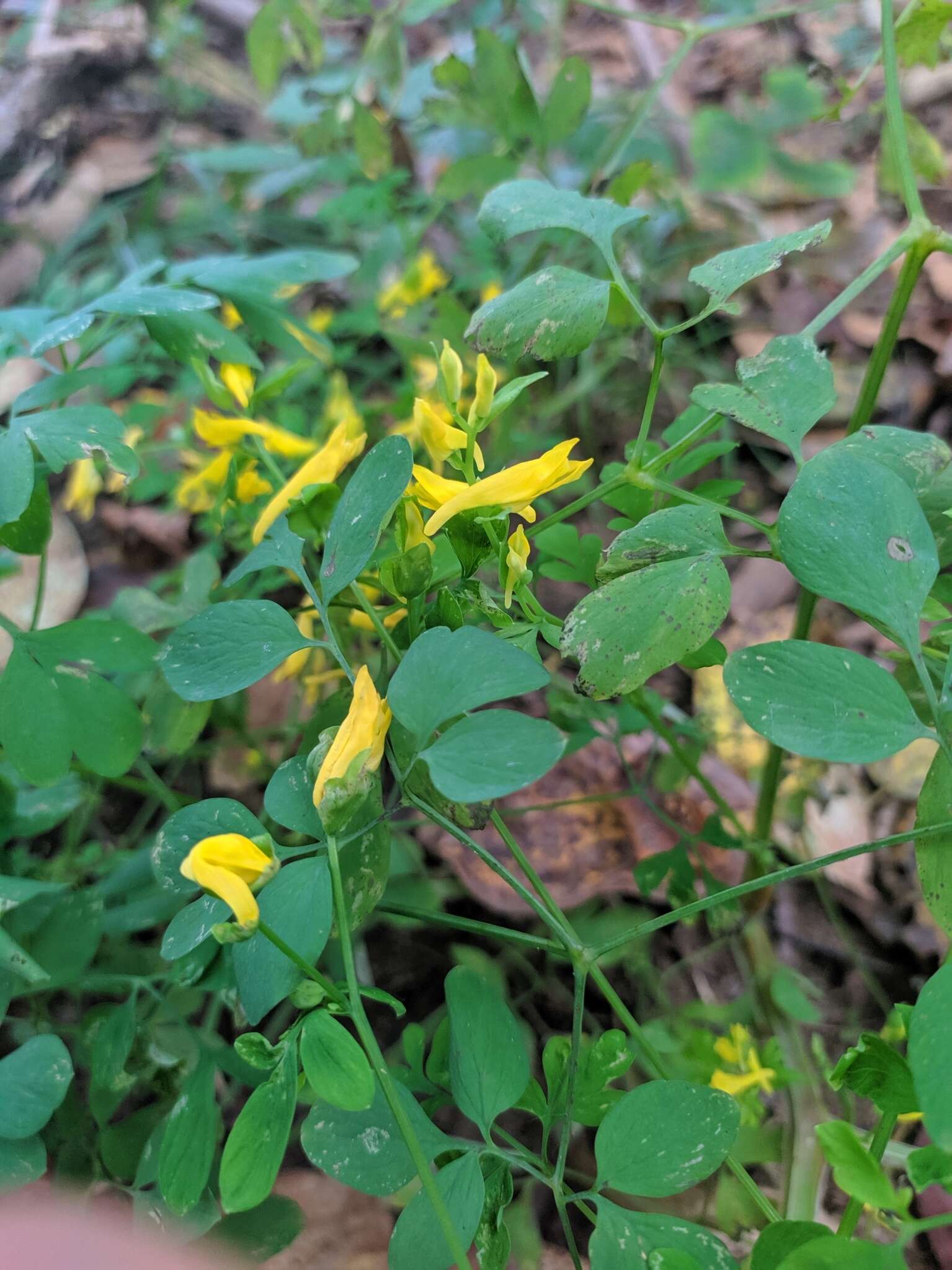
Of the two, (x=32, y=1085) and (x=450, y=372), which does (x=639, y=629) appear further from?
(x=32, y=1085)

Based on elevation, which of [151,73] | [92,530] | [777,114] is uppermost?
[151,73]

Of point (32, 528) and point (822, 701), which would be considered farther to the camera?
point (32, 528)

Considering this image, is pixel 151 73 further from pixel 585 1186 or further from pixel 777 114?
pixel 585 1186

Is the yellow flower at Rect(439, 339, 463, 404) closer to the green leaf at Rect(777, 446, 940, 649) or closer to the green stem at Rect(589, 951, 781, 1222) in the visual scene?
the green leaf at Rect(777, 446, 940, 649)

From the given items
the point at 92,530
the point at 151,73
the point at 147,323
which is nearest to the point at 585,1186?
the point at 147,323

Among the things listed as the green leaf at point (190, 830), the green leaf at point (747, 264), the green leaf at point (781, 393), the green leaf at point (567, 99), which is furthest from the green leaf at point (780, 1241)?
the green leaf at point (567, 99)

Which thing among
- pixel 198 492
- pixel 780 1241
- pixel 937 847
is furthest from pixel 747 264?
pixel 198 492

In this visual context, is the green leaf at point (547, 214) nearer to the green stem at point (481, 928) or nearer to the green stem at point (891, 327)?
the green stem at point (891, 327)
